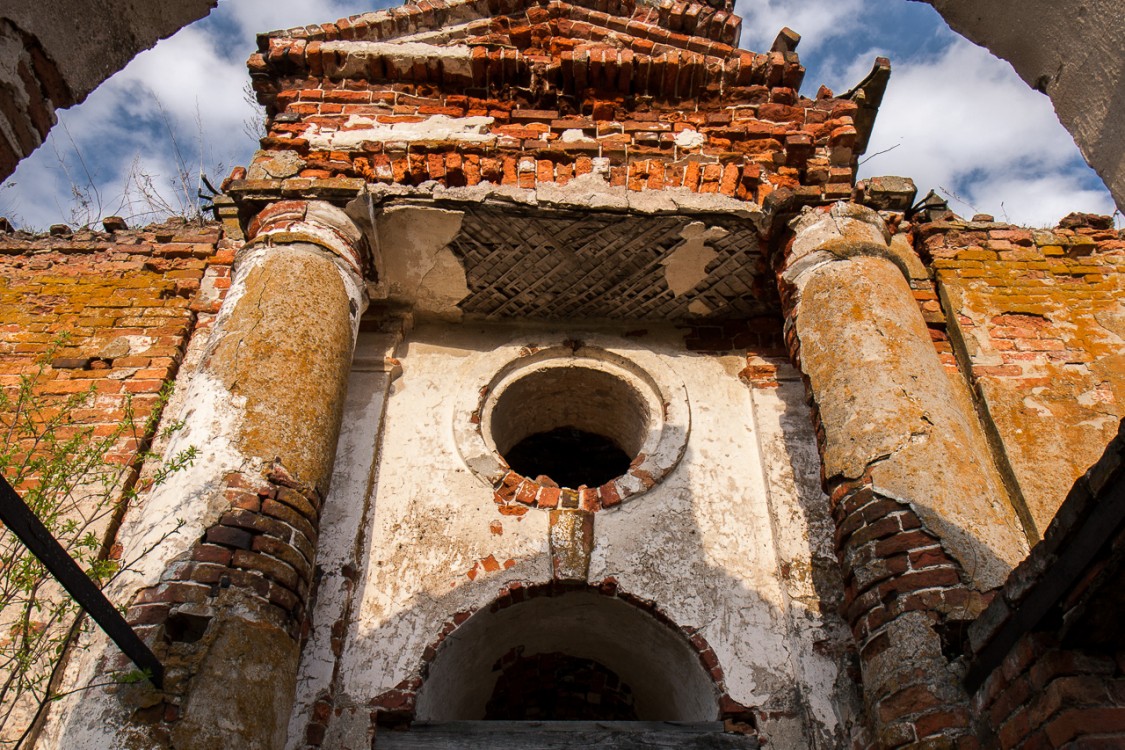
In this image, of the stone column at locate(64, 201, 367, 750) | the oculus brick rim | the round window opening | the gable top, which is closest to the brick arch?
the oculus brick rim

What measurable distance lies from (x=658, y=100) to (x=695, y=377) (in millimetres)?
1798

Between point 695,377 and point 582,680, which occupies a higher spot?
point 695,377

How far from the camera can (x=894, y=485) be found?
3.47 m

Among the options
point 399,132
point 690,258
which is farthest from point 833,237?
point 399,132

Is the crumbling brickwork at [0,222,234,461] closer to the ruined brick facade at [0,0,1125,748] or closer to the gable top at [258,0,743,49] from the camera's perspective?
the ruined brick facade at [0,0,1125,748]

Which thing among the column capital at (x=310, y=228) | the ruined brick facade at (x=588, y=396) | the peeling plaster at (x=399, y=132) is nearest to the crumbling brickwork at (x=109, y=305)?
the ruined brick facade at (x=588, y=396)

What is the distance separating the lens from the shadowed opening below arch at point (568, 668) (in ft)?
13.7

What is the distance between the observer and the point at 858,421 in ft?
12.3

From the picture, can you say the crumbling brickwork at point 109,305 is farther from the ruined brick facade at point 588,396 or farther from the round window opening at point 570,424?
the round window opening at point 570,424

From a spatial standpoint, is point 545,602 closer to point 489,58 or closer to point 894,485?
point 894,485

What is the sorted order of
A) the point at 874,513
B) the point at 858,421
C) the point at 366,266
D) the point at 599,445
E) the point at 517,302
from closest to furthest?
the point at 874,513
the point at 858,421
the point at 366,266
the point at 517,302
the point at 599,445

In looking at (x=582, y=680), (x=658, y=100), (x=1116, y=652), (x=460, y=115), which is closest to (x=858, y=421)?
(x=1116, y=652)

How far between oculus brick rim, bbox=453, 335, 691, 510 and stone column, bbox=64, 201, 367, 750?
0.97 metres

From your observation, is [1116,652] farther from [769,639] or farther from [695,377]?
[695,377]
